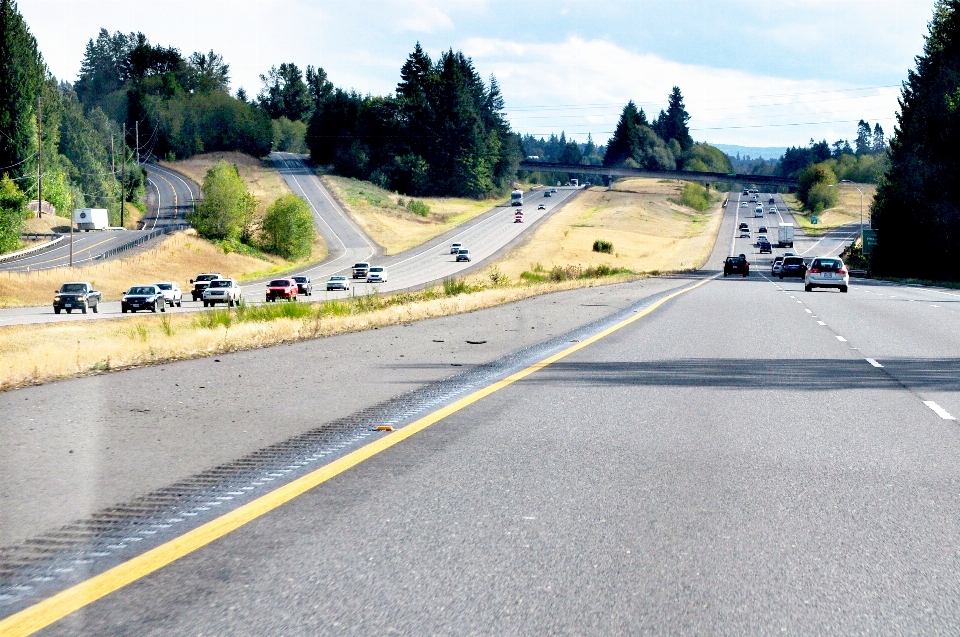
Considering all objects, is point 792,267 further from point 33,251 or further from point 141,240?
point 33,251

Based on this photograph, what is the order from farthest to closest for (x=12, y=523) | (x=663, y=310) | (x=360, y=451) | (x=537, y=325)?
(x=663, y=310)
(x=537, y=325)
(x=360, y=451)
(x=12, y=523)

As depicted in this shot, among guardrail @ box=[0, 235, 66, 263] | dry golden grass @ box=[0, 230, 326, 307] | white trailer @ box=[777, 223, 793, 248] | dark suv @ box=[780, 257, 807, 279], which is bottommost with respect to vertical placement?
dry golden grass @ box=[0, 230, 326, 307]

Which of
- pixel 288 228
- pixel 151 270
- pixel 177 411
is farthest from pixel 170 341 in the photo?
pixel 288 228

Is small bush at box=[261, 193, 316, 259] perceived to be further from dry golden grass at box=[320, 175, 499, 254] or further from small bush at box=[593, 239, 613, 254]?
small bush at box=[593, 239, 613, 254]

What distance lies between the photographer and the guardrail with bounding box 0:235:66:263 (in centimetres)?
8444

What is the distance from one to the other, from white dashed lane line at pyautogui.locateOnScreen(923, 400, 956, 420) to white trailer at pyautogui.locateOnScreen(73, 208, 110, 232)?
10207 cm

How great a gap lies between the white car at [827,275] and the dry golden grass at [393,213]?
70725 millimetres

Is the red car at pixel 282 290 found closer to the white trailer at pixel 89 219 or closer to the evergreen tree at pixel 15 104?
Answer: the white trailer at pixel 89 219

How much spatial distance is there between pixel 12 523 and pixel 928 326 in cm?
2402

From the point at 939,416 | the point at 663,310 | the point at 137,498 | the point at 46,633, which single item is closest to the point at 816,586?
the point at 46,633

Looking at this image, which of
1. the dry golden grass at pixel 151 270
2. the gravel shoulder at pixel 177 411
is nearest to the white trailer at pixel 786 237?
the dry golden grass at pixel 151 270

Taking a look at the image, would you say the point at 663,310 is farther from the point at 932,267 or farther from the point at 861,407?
the point at 932,267

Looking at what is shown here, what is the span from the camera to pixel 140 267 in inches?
3543

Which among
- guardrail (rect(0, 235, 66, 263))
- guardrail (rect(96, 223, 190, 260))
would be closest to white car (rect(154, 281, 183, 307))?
guardrail (rect(0, 235, 66, 263))
